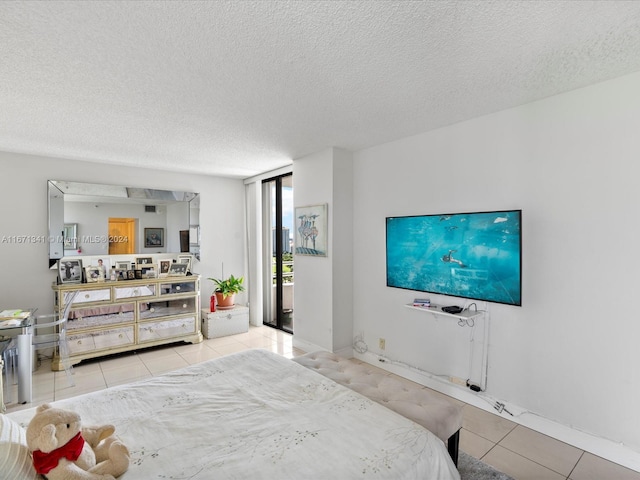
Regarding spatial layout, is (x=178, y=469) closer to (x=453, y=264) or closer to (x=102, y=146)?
(x=453, y=264)

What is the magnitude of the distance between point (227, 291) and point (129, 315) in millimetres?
1404

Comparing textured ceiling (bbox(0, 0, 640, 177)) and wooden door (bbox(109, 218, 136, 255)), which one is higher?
textured ceiling (bbox(0, 0, 640, 177))

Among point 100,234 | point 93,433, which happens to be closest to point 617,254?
point 93,433

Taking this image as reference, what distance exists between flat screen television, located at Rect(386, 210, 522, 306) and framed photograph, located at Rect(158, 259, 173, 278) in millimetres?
3289

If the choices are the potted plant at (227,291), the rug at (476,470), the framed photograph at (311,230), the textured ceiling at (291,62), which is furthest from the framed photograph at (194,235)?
the rug at (476,470)

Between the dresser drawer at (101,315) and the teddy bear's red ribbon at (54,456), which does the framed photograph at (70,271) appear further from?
the teddy bear's red ribbon at (54,456)

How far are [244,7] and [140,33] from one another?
617 millimetres

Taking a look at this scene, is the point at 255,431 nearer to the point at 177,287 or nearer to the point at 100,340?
the point at 100,340

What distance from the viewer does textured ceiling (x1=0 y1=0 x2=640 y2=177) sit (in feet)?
5.13

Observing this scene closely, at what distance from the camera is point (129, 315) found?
4.29 m

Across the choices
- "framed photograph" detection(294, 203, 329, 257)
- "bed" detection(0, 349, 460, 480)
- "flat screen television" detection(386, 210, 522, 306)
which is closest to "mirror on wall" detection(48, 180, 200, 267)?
"framed photograph" detection(294, 203, 329, 257)

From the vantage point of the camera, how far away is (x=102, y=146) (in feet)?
12.2

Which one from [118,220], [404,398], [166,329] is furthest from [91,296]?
[404,398]

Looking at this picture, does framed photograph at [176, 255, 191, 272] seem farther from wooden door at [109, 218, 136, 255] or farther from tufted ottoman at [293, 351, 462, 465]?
tufted ottoman at [293, 351, 462, 465]
